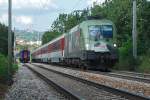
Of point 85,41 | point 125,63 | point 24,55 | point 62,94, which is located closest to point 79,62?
point 85,41

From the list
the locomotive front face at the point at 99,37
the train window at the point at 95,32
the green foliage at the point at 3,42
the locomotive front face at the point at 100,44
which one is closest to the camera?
the locomotive front face at the point at 100,44

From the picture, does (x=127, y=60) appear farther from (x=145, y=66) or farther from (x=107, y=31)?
(x=107, y=31)

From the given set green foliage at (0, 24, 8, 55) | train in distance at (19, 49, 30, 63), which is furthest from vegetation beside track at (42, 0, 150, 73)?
train in distance at (19, 49, 30, 63)

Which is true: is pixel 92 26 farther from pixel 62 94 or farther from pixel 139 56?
pixel 62 94

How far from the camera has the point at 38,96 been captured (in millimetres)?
16453

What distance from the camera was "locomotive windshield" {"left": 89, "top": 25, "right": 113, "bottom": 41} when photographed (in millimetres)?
34000

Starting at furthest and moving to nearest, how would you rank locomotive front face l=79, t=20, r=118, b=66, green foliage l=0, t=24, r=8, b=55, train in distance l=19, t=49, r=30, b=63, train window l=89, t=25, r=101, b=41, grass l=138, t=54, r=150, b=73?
1. train in distance l=19, t=49, r=30, b=63
2. green foliage l=0, t=24, r=8, b=55
3. grass l=138, t=54, r=150, b=73
4. train window l=89, t=25, r=101, b=41
5. locomotive front face l=79, t=20, r=118, b=66

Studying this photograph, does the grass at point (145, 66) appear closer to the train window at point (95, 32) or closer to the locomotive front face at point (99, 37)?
the locomotive front face at point (99, 37)

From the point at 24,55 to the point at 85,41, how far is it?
71.7 metres

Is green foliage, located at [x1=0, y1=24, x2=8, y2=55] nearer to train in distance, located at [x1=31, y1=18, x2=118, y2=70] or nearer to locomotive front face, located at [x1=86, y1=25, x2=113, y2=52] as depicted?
train in distance, located at [x1=31, y1=18, x2=118, y2=70]

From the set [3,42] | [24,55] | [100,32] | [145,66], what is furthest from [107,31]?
[24,55]

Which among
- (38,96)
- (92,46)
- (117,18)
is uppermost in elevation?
(117,18)

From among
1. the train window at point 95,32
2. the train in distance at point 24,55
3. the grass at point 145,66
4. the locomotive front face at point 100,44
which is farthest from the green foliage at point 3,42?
the train in distance at point 24,55

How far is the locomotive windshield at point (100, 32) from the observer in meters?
34.0
